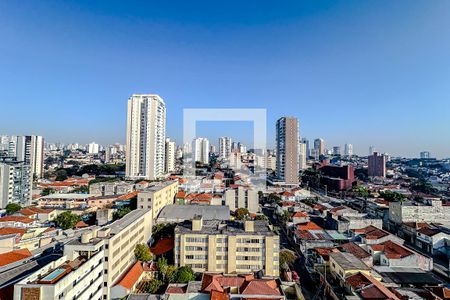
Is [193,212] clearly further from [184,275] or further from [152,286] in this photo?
[152,286]

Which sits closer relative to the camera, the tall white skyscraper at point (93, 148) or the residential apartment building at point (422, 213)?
the residential apartment building at point (422, 213)

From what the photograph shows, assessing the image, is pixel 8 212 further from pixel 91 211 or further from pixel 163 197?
pixel 163 197

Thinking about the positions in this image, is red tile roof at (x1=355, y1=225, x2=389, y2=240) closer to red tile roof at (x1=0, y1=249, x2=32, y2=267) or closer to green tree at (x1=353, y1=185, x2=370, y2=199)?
green tree at (x1=353, y1=185, x2=370, y2=199)

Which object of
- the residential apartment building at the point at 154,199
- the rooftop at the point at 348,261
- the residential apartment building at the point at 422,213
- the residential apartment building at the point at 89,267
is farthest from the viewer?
the residential apartment building at the point at 422,213

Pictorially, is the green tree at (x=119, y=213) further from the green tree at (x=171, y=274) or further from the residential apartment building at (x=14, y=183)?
the residential apartment building at (x=14, y=183)

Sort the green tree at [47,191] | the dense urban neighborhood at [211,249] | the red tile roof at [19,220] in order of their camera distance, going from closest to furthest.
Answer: the dense urban neighborhood at [211,249], the red tile roof at [19,220], the green tree at [47,191]

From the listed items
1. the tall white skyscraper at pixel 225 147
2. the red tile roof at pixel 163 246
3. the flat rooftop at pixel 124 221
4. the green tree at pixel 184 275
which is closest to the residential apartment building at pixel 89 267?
the flat rooftop at pixel 124 221

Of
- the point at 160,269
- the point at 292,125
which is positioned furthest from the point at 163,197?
the point at 292,125
